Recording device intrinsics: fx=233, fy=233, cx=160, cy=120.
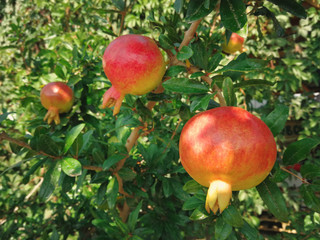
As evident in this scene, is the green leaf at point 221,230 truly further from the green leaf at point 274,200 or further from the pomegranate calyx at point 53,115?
the pomegranate calyx at point 53,115

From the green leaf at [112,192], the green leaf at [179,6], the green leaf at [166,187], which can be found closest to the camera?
the green leaf at [179,6]

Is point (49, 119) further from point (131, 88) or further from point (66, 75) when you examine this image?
point (131, 88)

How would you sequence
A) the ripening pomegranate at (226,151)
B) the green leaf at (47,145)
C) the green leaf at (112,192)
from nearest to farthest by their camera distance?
the ripening pomegranate at (226,151), the green leaf at (47,145), the green leaf at (112,192)

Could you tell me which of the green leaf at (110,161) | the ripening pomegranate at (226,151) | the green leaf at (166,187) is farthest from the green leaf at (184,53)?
the green leaf at (166,187)

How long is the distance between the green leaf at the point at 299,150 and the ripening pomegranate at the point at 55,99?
744mm

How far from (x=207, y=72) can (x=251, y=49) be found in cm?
133

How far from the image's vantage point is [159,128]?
0.79 m

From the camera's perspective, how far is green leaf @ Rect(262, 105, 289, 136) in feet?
1.54

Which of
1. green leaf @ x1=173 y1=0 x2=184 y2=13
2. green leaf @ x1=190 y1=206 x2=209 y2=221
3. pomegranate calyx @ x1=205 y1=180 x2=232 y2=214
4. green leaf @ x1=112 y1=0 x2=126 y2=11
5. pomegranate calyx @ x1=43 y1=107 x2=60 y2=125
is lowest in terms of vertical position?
pomegranate calyx @ x1=43 y1=107 x2=60 y2=125

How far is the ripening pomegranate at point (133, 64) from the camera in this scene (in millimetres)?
439

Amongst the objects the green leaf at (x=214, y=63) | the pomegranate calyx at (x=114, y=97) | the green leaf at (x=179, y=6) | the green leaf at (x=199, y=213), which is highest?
the green leaf at (x=179, y=6)

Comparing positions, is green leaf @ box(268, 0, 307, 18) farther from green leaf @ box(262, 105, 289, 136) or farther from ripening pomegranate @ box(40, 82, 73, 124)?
ripening pomegranate @ box(40, 82, 73, 124)

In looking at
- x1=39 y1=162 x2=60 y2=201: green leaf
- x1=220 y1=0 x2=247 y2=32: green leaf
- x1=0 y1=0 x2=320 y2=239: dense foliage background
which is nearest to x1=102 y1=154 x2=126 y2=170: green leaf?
x1=0 y1=0 x2=320 y2=239: dense foliage background

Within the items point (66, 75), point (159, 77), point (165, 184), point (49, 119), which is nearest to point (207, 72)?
point (159, 77)
